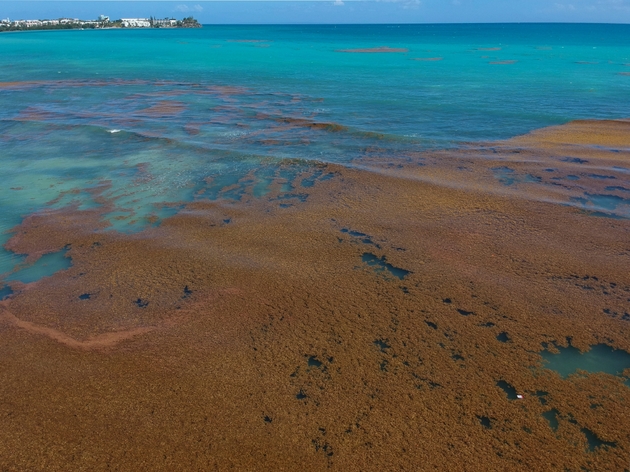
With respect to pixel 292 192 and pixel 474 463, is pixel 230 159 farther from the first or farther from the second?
pixel 474 463

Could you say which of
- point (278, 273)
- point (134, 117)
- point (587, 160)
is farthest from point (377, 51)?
point (278, 273)

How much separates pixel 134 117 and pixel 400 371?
76.4 feet

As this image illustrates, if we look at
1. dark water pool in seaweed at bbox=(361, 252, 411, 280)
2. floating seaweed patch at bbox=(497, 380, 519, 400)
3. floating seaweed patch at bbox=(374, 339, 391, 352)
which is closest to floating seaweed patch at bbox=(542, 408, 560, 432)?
floating seaweed patch at bbox=(497, 380, 519, 400)

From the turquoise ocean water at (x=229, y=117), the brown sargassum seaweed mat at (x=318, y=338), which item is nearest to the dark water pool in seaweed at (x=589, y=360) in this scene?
the brown sargassum seaweed mat at (x=318, y=338)

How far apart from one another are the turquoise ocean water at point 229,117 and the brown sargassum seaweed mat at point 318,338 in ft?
8.50

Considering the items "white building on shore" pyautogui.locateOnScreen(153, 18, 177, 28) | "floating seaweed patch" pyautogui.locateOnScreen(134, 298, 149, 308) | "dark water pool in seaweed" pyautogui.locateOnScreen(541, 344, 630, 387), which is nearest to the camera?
"dark water pool in seaweed" pyautogui.locateOnScreen(541, 344, 630, 387)

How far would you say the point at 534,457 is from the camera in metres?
6.25

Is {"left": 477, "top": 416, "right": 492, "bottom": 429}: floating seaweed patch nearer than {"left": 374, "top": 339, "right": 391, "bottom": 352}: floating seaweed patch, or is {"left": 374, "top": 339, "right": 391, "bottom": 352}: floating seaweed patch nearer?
{"left": 477, "top": 416, "right": 492, "bottom": 429}: floating seaweed patch

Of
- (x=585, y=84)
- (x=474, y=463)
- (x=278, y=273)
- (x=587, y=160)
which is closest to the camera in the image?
(x=474, y=463)

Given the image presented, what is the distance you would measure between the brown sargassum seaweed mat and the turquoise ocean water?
2.59m

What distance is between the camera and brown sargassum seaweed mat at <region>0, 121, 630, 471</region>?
6.42 m

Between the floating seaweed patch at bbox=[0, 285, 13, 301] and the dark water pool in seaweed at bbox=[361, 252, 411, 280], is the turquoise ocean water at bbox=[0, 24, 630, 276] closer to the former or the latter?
the floating seaweed patch at bbox=[0, 285, 13, 301]

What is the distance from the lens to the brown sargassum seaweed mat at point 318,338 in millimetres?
6422

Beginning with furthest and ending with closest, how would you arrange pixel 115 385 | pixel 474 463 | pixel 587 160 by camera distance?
pixel 587 160 → pixel 115 385 → pixel 474 463
